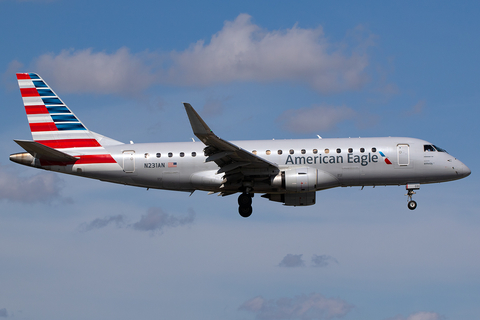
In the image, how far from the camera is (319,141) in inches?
1428

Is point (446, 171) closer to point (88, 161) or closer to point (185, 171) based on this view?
point (185, 171)

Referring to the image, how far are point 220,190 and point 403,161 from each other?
1178 cm

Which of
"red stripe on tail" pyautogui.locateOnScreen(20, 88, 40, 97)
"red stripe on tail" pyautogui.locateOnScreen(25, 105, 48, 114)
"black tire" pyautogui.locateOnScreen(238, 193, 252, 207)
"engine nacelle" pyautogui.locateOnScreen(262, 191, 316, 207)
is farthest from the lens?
"red stripe on tail" pyautogui.locateOnScreen(20, 88, 40, 97)

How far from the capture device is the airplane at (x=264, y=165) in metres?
35.2

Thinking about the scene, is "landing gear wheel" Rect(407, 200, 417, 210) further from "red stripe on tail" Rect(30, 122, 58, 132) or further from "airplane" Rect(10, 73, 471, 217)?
"red stripe on tail" Rect(30, 122, 58, 132)

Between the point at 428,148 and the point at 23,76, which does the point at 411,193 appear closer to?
the point at 428,148

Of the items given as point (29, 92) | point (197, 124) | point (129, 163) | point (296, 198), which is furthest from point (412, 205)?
point (29, 92)

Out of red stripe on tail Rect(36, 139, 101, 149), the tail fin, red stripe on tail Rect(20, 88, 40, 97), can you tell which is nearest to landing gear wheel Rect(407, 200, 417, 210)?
the tail fin

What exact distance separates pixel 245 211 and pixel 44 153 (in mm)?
13396

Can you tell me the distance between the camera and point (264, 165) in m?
34.6

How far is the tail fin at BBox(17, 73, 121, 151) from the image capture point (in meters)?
38.7

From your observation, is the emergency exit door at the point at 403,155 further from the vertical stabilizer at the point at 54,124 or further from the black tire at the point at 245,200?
the vertical stabilizer at the point at 54,124

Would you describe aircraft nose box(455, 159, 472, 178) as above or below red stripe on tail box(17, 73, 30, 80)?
below

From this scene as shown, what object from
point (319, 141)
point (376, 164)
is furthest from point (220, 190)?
point (376, 164)
